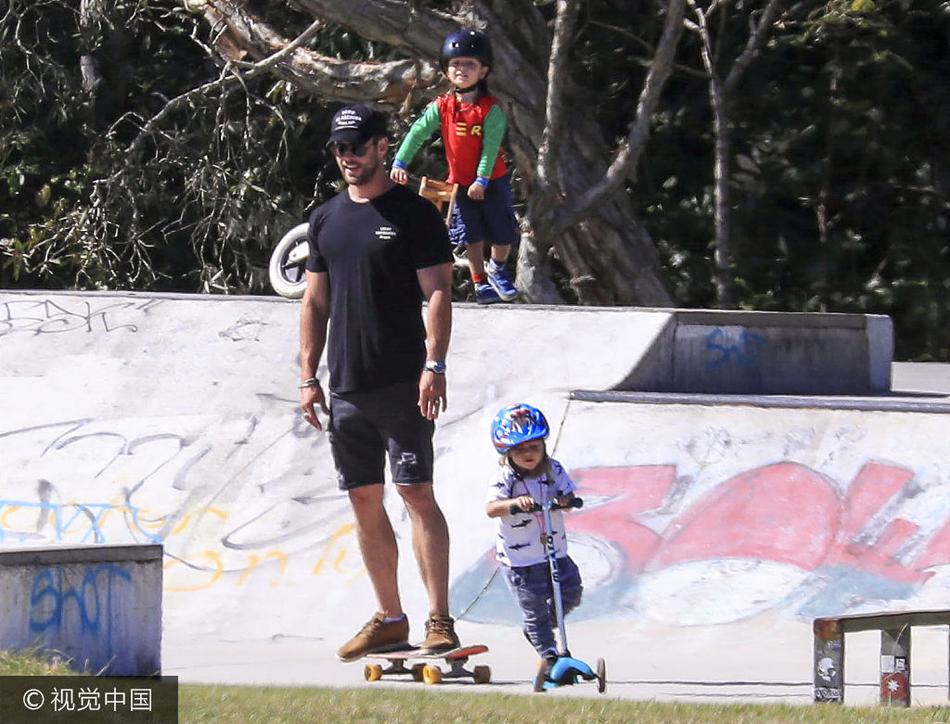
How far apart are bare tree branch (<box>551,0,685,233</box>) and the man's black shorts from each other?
802cm

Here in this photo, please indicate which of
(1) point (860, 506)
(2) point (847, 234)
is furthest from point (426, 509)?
(2) point (847, 234)

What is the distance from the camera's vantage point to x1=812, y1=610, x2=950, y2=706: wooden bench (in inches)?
226

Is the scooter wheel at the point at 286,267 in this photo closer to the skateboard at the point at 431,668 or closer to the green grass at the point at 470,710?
the skateboard at the point at 431,668

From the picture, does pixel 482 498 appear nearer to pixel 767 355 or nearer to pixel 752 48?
pixel 767 355

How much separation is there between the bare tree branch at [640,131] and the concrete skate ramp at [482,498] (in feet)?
15.8

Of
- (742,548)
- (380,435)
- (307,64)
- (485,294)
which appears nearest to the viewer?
(380,435)

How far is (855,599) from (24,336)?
5.23 meters

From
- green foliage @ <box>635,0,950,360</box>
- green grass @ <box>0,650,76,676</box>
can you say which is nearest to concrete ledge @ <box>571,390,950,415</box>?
green grass @ <box>0,650,76,676</box>

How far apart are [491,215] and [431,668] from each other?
400 centimetres

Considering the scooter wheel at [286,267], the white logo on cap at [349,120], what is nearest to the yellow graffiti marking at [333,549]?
the white logo on cap at [349,120]

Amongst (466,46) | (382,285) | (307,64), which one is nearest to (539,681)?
(382,285)

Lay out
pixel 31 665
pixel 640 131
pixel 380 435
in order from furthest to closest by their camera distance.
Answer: pixel 640 131 → pixel 380 435 → pixel 31 665

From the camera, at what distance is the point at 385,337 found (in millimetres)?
6434

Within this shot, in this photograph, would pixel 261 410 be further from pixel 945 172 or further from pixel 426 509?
pixel 945 172
